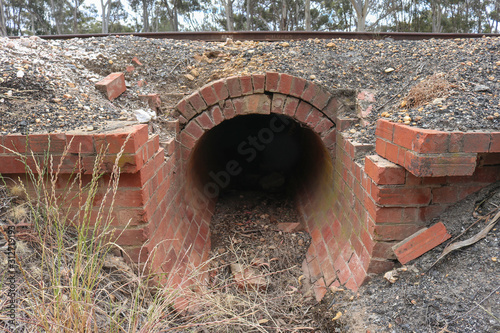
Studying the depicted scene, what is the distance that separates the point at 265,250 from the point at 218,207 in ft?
4.20

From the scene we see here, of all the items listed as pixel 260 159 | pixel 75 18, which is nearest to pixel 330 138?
pixel 260 159

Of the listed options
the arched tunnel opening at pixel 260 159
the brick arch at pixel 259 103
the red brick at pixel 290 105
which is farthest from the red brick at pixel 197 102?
the red brick at pixel 290 105

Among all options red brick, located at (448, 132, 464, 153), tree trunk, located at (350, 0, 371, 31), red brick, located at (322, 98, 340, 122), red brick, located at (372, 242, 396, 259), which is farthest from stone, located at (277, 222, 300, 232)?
tree trunk, located at (350, 0, 371, 31)

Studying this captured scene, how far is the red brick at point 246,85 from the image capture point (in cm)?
339

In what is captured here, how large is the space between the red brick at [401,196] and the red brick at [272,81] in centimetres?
157

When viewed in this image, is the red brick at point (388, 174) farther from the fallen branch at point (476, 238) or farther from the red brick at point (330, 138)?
the red brick at point (330, 138)

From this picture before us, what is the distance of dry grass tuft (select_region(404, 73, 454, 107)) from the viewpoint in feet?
8.68

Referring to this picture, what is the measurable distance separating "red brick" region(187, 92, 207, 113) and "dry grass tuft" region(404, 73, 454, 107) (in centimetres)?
192

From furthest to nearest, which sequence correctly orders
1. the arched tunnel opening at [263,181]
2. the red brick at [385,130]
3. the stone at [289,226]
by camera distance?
the stone at [289,226]
the arched tunnel opening at [263,181]
the red brick at [385,130]

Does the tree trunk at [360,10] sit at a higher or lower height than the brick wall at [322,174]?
higher

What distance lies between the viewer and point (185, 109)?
3.41m

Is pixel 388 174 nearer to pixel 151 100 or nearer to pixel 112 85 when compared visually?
pixel 151 100

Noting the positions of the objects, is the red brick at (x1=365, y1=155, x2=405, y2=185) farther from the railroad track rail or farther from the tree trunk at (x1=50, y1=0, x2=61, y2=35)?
the tree trunk at (x1=50, y1=0, x2=61, y2=35)

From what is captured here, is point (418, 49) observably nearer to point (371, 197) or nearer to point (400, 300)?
point (371, 197)
